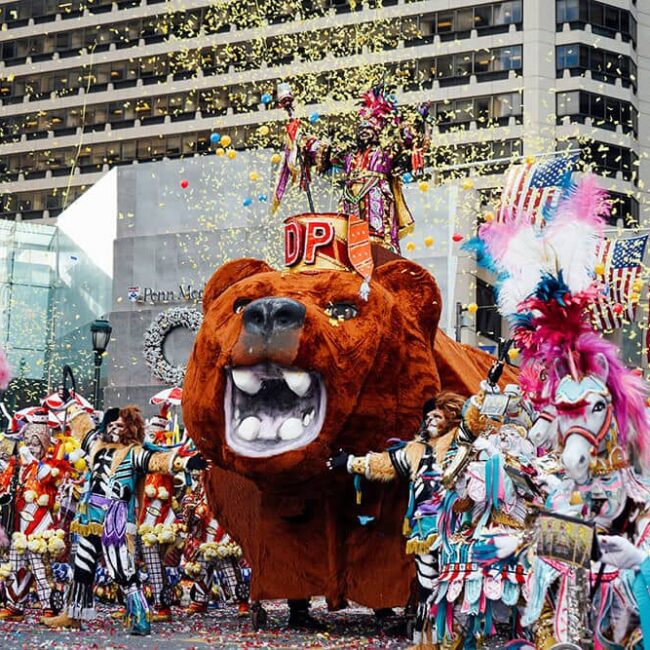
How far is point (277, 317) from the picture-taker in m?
9.84

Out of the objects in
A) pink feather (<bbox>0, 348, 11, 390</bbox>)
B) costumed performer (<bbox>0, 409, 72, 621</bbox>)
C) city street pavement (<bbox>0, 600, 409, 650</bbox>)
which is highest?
pink feather (<bbox>0, 348, 11, 390</bbox>)

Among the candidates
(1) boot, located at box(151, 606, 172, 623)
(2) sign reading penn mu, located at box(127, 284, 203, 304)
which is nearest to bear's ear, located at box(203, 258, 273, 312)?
(1) boot, located at box(151, 606, 172, 623)

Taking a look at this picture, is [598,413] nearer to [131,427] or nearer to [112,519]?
[112,519]

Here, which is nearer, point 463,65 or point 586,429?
point 586,429

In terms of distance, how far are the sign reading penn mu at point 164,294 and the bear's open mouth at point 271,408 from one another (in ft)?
43.8


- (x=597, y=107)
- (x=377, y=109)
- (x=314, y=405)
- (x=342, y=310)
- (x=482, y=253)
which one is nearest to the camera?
(x=482, y=253)

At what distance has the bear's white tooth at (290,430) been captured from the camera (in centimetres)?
991

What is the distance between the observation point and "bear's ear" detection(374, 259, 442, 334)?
10805mm

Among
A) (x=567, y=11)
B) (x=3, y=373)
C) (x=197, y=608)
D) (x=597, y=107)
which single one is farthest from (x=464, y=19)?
(x=3, y=373)

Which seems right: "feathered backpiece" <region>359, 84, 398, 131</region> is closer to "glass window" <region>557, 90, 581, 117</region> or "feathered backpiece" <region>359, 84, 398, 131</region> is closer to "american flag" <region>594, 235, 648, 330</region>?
"american flag" <region>594, 235, 648, 330</region>

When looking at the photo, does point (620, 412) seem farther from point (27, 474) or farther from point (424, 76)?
point (424, 76)

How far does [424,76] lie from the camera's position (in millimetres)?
40219

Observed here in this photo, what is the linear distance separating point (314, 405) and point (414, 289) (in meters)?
1.47

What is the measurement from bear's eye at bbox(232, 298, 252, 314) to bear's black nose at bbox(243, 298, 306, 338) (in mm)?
489
